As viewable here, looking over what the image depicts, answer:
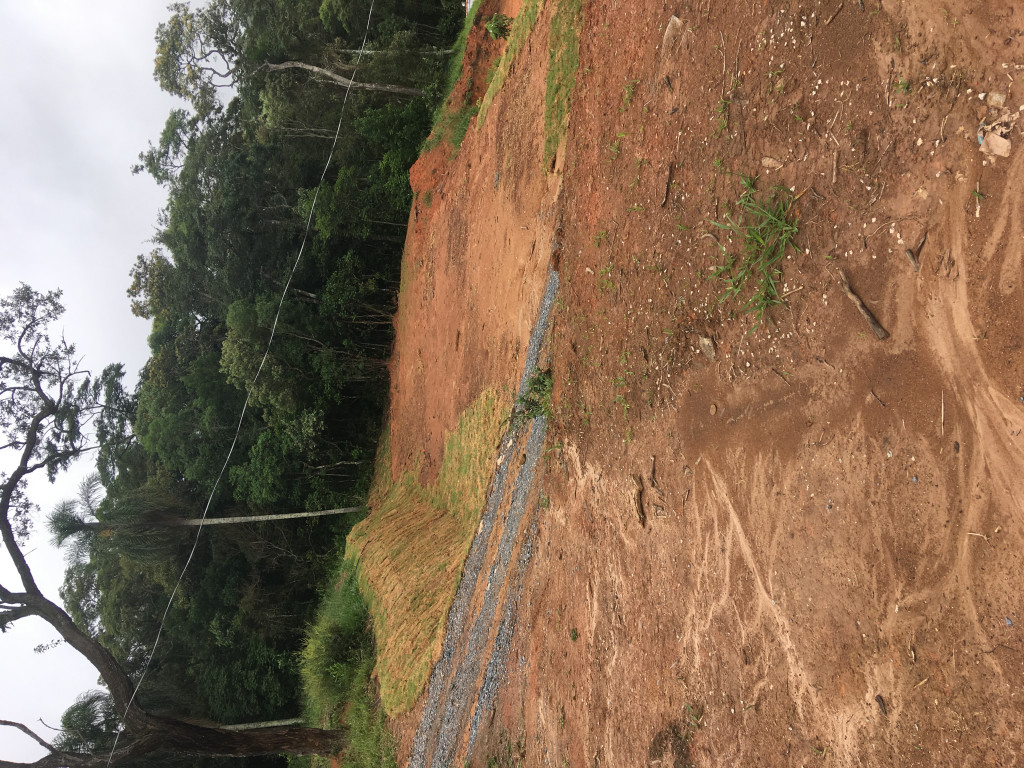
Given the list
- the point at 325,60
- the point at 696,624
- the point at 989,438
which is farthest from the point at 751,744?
the point at 325,60

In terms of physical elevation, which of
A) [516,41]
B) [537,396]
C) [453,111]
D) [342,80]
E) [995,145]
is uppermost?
[342,80]

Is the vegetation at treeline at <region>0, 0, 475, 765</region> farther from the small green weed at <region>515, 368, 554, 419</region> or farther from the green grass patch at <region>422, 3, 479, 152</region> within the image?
the small green weed at <region>515, 368, 554, 419</region>

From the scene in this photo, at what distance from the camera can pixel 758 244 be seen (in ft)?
15.3

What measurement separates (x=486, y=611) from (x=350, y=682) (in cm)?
583

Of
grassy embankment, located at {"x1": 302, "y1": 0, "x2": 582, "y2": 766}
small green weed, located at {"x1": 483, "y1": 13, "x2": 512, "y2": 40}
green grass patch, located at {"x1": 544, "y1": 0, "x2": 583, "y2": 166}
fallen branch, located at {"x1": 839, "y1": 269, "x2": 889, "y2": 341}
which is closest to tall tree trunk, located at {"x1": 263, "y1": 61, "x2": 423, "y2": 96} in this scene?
grassy embankment, located at {"x1": 302, "y1": 0, "x2": 582, "y2": 766}

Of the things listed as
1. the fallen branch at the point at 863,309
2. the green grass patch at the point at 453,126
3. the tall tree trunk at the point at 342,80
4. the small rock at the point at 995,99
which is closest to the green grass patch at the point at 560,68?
the fallen branch at the point at 863,309

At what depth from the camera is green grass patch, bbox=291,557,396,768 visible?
1081 centimetres

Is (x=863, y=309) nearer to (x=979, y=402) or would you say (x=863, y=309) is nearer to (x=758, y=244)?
(x=979, y=402)

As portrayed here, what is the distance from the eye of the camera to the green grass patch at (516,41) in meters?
9.97

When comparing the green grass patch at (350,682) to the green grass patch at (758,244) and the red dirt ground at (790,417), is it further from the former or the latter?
the green grass patch at (758,244)

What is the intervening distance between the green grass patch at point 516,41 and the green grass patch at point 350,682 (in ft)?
34.5

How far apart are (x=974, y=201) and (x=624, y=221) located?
3404 mm

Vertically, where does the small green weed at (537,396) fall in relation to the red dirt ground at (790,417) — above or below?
above

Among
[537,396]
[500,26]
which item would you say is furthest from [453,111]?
[537,396]
